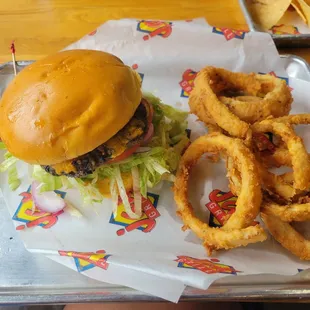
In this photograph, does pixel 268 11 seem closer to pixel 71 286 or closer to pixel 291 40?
pixel 291 40

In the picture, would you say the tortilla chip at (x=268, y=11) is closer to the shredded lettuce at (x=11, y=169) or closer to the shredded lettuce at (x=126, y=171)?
the shredded lettuce at (x=126, y=171)

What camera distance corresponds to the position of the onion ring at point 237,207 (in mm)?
1331

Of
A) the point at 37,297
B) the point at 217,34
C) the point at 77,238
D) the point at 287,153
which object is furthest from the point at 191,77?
the point at 37,297

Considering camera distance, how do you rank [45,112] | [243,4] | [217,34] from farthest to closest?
1. [243,4]
2. [217,34]
3. [45,112]

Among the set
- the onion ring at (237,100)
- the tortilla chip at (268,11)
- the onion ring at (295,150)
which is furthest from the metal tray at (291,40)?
the onion ring at (295,150)

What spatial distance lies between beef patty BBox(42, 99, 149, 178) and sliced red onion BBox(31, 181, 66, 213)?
0.61 feet

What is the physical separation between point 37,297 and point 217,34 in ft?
4.51

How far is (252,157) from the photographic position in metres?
1.46

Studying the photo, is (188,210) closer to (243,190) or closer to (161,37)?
(243,190)

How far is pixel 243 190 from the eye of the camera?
139 cm

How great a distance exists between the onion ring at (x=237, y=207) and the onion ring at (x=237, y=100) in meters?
0.10

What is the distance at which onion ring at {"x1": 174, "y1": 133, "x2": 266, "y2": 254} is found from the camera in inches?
52.4

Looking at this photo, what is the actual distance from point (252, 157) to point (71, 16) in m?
1.49

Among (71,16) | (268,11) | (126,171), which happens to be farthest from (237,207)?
(71,16)
